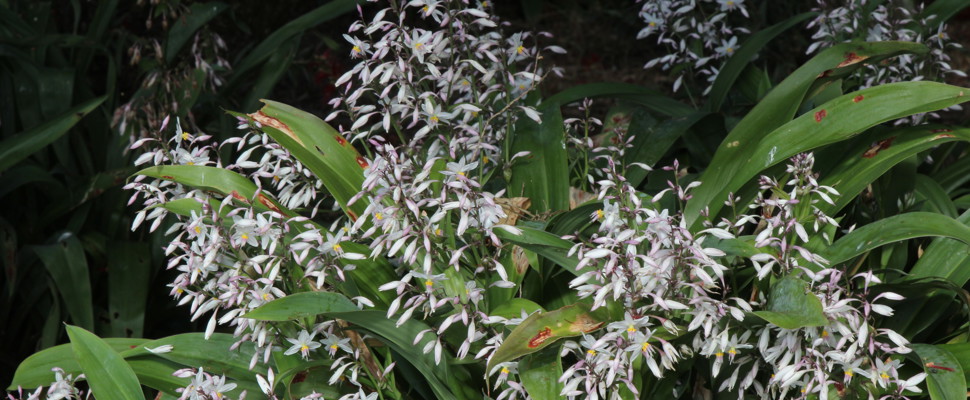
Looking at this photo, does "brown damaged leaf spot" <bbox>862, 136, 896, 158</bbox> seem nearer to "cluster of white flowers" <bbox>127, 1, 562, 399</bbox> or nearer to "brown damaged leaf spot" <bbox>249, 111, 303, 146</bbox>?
"cluster of white flowers" <bbox>127, 1, 562, 399</bbox>

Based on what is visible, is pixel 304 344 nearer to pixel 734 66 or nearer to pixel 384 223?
pixel 384 223

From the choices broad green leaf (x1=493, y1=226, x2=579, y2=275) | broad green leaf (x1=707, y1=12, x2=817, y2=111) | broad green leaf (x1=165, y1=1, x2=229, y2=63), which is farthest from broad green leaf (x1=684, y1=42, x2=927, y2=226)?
broad green leaf (x1=165, y1=1, x2=229, y2=63)

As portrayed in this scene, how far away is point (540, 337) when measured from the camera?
190cm

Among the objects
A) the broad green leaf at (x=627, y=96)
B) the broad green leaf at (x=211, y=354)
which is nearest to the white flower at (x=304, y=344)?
the broad green leaf at (x=211, y=354)

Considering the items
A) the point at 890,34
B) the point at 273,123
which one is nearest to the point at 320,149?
the point at 273,123

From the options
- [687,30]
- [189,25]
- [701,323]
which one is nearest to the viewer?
[701,323]

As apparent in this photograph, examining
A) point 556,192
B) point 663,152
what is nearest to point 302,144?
point 556,192

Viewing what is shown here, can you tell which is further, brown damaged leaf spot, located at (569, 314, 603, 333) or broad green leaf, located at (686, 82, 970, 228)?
broad green leaf, located at (686, 82, 970, 228)

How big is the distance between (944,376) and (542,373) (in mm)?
856

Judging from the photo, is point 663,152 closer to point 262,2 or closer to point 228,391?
point 228,391

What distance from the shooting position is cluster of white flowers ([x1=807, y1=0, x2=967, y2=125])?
300 centimetres

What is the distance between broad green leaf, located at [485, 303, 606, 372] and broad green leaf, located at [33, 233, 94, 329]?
1.64m

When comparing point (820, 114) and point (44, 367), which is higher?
point (820, 114)

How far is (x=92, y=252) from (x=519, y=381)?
6.19ft
